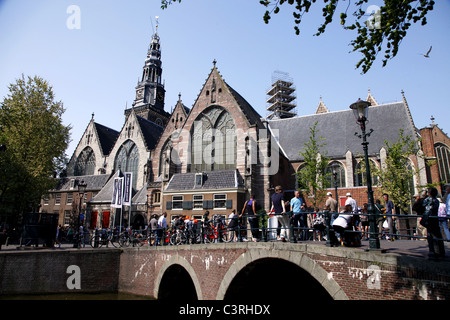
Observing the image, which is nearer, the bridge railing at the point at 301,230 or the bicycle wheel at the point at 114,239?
the bridge railing at the point at 301,230

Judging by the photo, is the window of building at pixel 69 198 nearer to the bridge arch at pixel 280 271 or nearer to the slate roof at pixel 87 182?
the slate roof at pixel 87 182

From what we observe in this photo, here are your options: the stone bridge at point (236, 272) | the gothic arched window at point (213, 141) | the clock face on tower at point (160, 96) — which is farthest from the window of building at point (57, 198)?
the stone bridge at point (236, 272)

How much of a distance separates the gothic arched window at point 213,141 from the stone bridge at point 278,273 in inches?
529

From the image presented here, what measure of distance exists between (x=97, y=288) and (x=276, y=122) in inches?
1117

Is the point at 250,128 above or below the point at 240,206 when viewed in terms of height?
above

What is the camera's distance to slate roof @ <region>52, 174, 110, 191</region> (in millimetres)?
37181

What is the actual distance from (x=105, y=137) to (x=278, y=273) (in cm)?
3826

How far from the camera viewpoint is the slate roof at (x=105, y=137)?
138 ft

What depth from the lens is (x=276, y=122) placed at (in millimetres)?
38375

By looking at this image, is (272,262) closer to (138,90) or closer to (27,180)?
(27,180)

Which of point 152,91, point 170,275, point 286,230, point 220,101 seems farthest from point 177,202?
point 152,91

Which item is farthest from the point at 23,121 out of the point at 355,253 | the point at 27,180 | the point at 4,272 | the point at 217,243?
the point at 355,253

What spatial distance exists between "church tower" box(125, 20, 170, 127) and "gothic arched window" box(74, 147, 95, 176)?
528 inches

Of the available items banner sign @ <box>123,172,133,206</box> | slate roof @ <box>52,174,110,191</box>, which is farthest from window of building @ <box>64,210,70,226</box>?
banner sign @ <box>123,172,133,206</box>
